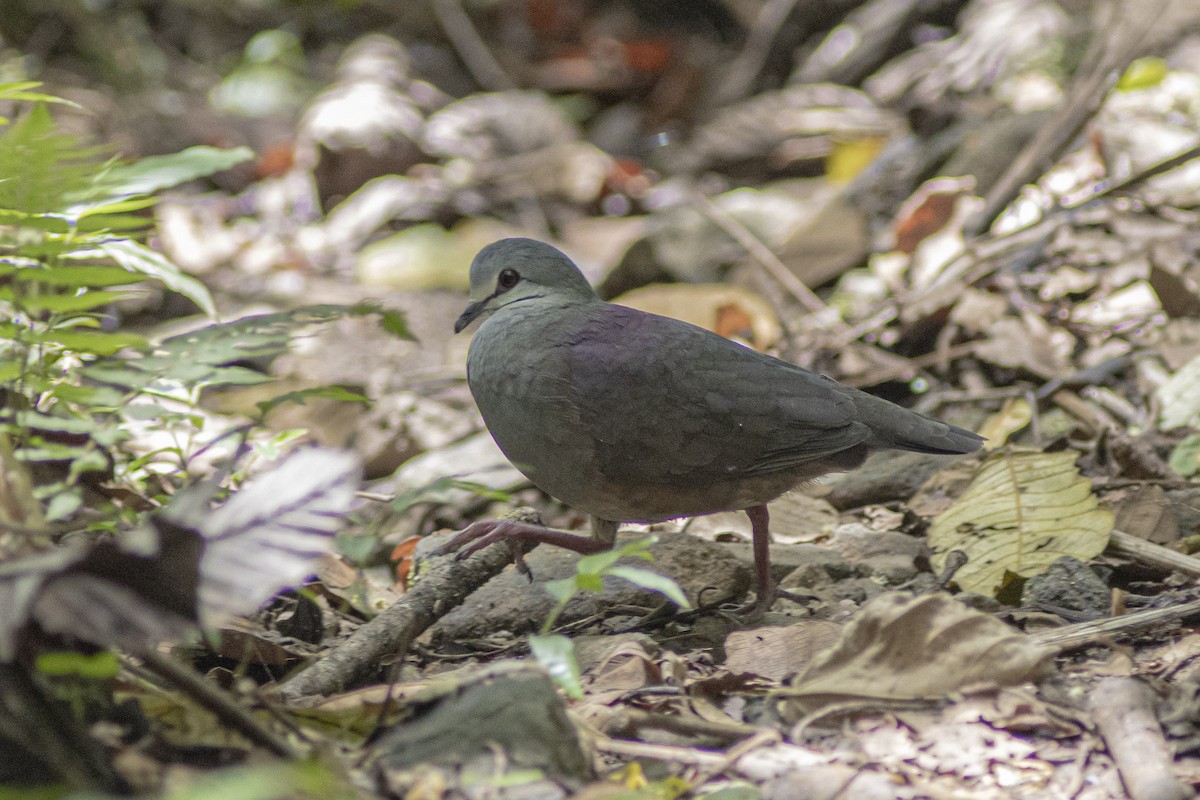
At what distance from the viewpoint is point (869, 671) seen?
92.9 inches

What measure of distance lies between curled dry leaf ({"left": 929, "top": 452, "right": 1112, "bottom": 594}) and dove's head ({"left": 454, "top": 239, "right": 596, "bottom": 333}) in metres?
1.41

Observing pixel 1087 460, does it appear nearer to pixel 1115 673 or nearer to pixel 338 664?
pixel 1115 673

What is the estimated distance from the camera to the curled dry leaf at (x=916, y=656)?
2.34 m

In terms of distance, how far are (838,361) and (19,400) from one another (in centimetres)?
356

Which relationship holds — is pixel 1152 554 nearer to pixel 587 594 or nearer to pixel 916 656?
pixel 916 656

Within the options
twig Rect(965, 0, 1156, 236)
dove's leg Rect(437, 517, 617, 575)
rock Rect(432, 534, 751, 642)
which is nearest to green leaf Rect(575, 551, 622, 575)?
dove's leg Rect(437, 517, 617, 575)

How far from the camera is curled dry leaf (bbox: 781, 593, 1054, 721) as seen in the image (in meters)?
2.34

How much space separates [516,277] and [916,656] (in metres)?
2.08


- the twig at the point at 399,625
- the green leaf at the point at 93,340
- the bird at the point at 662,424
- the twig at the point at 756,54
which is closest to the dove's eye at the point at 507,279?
the bird at the point at 662,424

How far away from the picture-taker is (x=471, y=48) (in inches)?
420

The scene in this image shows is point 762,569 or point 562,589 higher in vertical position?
point 562,589

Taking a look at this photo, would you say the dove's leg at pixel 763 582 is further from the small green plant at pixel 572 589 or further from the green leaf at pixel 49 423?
the green leaf at pixel 49 423

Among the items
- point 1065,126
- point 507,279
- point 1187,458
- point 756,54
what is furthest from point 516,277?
point 756,54

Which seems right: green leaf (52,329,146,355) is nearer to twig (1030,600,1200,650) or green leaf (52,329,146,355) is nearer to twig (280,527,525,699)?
twig (280,527,525,699)
